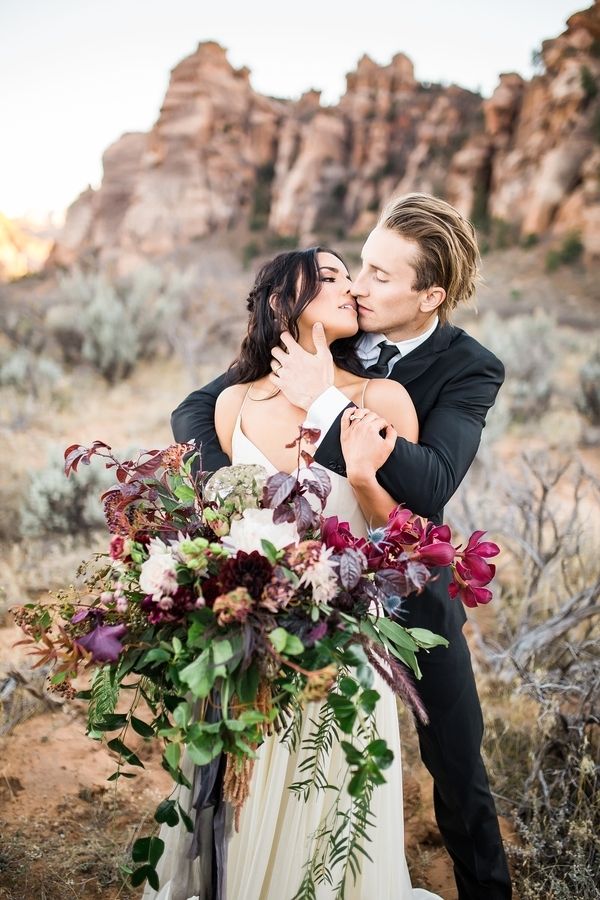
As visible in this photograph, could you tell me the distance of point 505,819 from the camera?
2996 mm

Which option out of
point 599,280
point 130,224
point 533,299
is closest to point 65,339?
point 533,299

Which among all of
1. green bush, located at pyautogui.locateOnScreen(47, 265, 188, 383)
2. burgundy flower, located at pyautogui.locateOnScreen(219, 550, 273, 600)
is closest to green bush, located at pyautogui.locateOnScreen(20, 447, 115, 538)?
burgundy flower, located at pyautogui.locateOnScreen(219, 550, 273, 600)

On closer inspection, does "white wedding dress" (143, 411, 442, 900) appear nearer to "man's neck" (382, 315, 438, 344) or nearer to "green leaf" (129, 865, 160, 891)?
"green leaf" (129, 865, 160, 891)

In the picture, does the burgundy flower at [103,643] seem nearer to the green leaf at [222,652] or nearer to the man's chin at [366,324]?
the green leaf at [222,652]

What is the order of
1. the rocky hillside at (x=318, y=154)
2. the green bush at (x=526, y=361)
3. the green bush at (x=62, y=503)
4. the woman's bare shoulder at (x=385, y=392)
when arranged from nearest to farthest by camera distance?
the woman's bare shoulder at (x=385, y=392), the green bush at (x=62, y=503), the green bush at (x=526, y=361), the rocky hillside at (x=318, y=154)

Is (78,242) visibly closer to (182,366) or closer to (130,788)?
(182,366)

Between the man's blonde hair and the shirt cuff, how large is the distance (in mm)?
580

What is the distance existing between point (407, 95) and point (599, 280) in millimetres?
21937

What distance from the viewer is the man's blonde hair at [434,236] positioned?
2197 millimetres

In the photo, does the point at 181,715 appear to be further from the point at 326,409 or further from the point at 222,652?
the point at 326,409

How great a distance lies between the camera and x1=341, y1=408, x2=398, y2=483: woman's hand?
1.72 m

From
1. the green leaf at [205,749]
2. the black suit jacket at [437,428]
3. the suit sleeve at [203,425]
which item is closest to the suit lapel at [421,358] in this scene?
the black suit jacket at [437,428]

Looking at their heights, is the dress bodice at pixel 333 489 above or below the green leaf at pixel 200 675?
above

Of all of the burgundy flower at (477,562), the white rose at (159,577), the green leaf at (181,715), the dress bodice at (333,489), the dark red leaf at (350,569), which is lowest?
the green leaf at (181,715)
